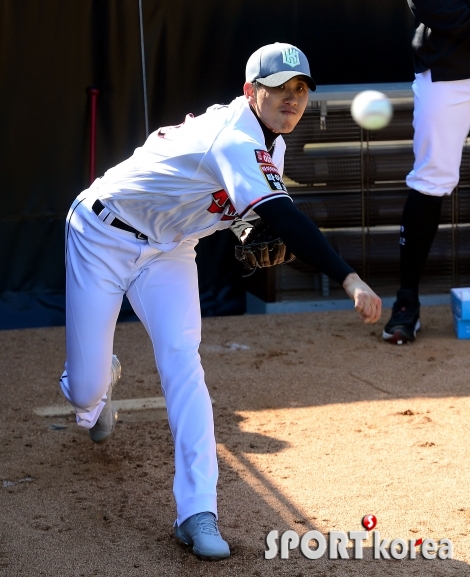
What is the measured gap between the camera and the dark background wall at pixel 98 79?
21.1ft

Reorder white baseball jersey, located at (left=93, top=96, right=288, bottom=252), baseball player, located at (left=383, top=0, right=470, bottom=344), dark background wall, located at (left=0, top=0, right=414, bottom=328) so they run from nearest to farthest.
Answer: white baseball jersey, located at (left=93, top=96, right=288, bottom=252), baseball player, located at (left=383, top=0, right=470, bottom=344), dark background wall, located at (left=0, top=0, right=414, bottom=328)

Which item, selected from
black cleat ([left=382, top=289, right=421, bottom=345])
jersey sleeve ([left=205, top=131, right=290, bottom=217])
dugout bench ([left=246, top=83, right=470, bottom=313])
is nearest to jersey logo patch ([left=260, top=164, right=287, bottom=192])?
jersey sleeve ([left=205, top=131, right=290, bottom=217])

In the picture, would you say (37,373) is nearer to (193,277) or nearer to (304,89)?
(193,277)

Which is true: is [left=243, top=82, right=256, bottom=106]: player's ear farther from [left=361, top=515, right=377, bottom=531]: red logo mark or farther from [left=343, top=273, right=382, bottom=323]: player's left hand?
[left=361, top=515, right=377, bottom=531]: red logo mark

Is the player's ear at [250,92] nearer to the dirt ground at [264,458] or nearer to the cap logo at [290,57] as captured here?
the cap logo at [290,57]

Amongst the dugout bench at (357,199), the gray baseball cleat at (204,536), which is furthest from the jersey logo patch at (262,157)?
the dugout bench at (357,199)

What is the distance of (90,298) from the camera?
3277mm

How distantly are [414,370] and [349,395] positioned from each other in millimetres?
526

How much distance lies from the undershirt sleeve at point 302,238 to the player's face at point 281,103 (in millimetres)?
386

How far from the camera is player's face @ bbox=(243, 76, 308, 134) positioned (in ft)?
9.82

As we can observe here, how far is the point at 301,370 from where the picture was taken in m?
5.07

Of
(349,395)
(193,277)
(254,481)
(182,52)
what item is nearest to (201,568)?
(254,481)

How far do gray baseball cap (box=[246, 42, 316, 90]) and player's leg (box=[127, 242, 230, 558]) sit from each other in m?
0.68

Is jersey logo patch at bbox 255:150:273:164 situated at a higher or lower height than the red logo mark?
higher
